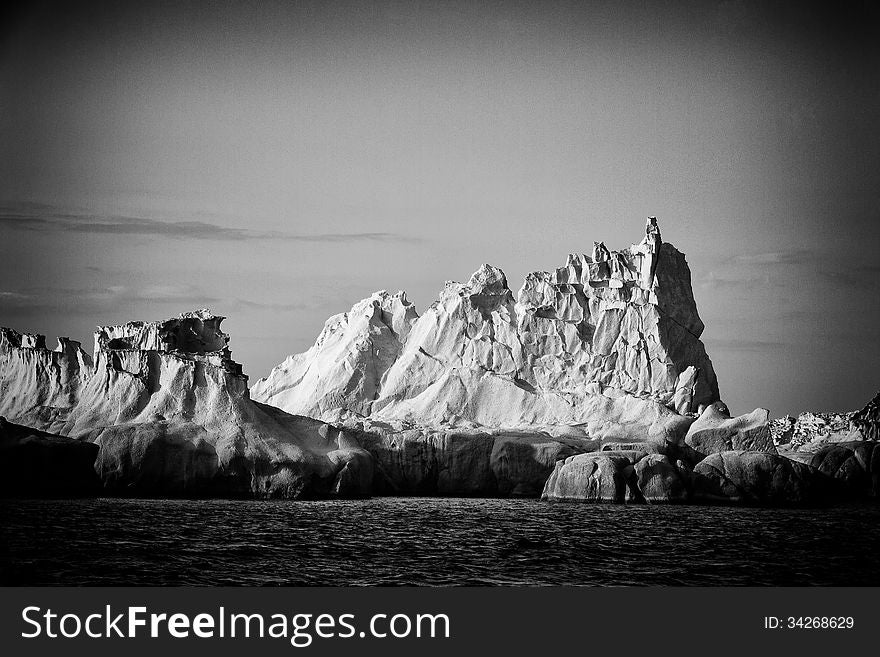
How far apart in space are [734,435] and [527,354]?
37.4m

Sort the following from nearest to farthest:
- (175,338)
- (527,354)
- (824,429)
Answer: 1. (175,338)
2. (527,354)
3. (824,429)

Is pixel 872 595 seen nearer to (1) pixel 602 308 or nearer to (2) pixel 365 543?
(2) pixel 365 543

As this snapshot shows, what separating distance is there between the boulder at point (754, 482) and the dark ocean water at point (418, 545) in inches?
313

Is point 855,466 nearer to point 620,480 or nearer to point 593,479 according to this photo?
point 620,480

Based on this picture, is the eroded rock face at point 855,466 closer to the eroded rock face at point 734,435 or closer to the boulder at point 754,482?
the eroded rock face at point 734,435

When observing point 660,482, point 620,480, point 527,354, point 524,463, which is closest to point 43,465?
point 620,480

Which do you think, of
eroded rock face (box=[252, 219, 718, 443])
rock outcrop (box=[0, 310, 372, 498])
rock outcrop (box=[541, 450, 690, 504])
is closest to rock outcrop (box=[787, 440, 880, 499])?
eroded rock face (box=[252, 219, 718, 443])

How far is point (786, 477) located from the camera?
247 feet

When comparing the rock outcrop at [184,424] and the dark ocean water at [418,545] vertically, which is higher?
the rock outcrop at [184,424]

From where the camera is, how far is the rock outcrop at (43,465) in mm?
69188

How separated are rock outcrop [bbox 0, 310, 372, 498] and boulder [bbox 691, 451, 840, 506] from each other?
2366 cm

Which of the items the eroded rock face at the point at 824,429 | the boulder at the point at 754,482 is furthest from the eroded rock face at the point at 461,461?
the eroded rock face at the point at 824,429

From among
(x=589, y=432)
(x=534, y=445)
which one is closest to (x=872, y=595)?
(x=534, y=445)

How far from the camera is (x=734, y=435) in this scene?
89.5 meters
